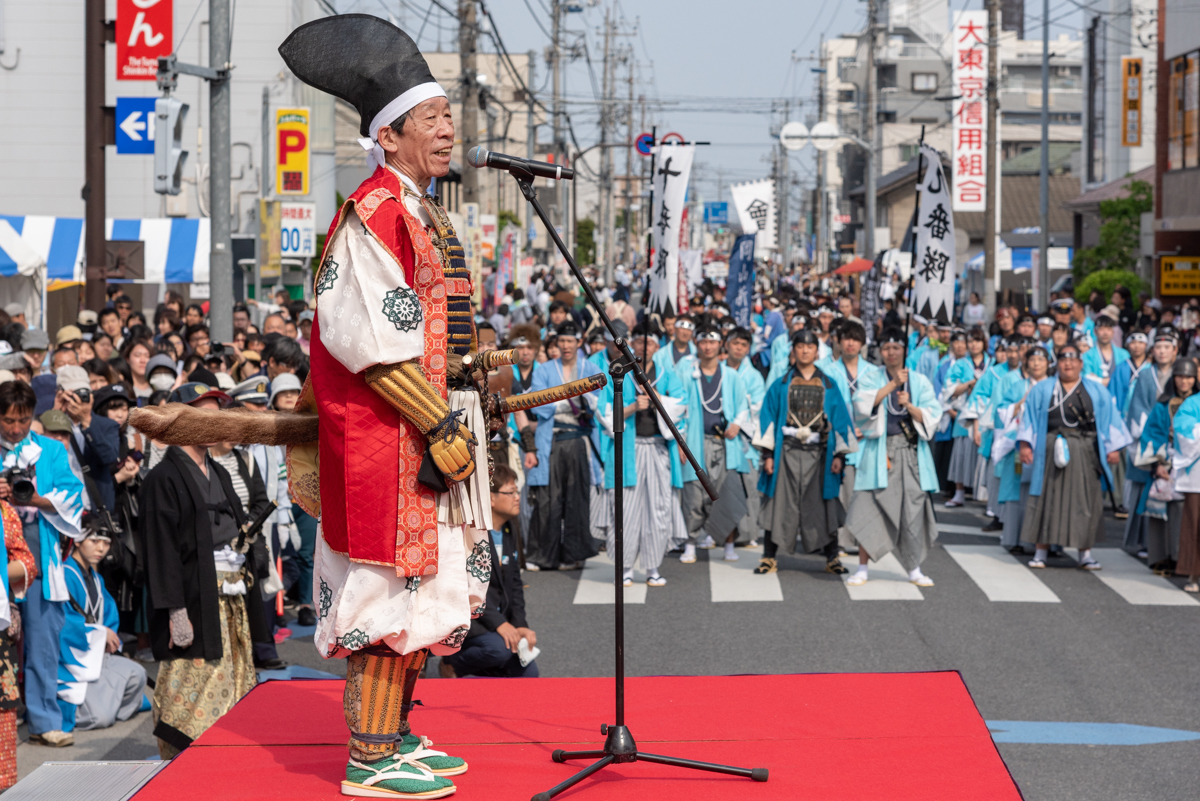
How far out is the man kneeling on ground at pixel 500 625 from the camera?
573 cm

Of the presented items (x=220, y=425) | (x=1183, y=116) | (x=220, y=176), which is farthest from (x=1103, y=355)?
(x=1183, y=116)

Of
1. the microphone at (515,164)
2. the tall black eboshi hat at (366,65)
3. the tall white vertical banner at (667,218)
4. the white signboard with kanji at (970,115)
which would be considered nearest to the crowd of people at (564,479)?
the tall white vertical banner at (667,218)

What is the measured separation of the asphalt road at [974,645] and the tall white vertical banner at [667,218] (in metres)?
2.84

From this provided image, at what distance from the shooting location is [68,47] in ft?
102

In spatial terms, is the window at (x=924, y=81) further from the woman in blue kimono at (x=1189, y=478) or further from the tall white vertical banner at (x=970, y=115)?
the woman in blue kimono at (x=1189, y=478)

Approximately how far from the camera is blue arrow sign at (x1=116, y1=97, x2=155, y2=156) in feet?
44.8

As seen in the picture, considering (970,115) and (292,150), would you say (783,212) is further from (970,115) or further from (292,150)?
(292,150)

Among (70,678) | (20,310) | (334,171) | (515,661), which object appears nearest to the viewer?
(515,661)

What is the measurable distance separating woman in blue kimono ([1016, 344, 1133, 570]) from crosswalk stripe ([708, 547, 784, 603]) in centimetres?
220

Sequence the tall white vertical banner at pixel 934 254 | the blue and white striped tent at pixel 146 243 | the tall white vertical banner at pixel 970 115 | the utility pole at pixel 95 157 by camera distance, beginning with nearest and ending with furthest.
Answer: the tall white vertical banner at pixel 934 254 → the utility pole at pixel 95 157 → the blue and white striped tent at pixel 146 243 → the tall white vertical banner at pixel 970 115

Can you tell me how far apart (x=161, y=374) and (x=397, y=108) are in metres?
6.58

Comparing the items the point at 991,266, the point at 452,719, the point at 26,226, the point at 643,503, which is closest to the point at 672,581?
the point at 643,503

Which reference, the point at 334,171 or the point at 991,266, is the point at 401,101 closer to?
the point at 991,266

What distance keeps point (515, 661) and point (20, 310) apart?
12.9m
